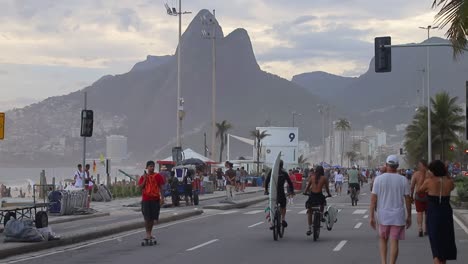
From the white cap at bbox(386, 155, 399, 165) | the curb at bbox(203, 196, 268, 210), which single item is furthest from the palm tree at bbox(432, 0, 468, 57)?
the curb at bbox(203, 196, 268, 210)

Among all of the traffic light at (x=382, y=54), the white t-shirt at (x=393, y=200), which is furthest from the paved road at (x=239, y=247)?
the traffic light at (x=382, y=54)

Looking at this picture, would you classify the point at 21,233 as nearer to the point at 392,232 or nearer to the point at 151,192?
the point at 151,192

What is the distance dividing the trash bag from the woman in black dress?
906cm

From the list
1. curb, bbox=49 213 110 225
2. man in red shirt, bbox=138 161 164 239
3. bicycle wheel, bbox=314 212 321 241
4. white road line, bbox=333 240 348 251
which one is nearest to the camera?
white road line, bbox=333 240 348 251

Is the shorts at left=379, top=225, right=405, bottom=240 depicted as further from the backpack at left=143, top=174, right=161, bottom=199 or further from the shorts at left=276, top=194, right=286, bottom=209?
the backpack at left=143, top=174, right=161, bottom=199

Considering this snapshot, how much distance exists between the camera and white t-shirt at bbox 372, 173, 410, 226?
11.9 meters

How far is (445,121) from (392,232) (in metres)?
62.5

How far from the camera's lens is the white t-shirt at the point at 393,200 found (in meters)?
11.9

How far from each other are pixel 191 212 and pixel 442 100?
155 feet

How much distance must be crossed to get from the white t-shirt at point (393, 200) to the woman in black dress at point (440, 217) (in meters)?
0.37

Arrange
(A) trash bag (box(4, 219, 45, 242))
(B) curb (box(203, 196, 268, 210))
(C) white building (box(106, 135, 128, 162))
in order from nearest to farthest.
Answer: (A) trash bag (box(4, 219, 45, 242))
(B) curb (box(203, 196, 268, 210))
(C) white building (box(106, 135, 128, 162))

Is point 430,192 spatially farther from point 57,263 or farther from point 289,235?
point 289,235

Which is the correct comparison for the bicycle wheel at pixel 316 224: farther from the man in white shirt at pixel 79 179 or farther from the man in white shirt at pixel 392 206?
the man in white shirt at pixel 79 179

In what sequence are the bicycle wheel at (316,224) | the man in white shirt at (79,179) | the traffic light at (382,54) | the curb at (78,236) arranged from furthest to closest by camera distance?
1. the man in white shirt at (79,179)
2. the traffic light at (382,54)
3. the bicycle wheel at (316,224)
4. the curb at (78,236)
